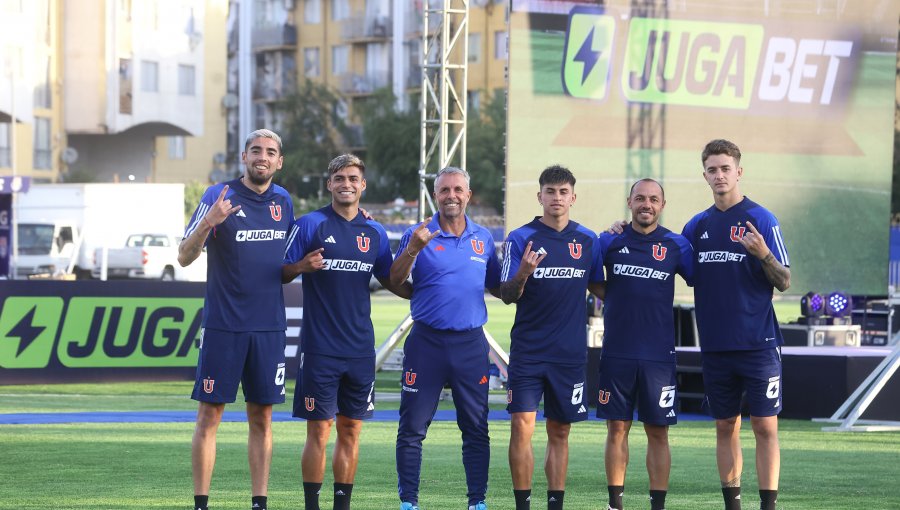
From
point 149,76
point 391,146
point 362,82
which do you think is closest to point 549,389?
point 391,146

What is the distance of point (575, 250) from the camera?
8.41m

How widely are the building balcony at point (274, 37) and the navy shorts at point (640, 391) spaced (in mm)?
68638

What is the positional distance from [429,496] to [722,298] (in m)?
2.55

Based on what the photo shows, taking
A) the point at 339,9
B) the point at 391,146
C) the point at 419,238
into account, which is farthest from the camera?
the point at 339,9

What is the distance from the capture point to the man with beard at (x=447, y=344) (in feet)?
27.4

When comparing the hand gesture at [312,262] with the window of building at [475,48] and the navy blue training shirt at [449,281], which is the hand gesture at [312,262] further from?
the window of building at [475,48]

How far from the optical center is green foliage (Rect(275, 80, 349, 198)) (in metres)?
69.4

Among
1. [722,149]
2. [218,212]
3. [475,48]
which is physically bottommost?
[218,212]

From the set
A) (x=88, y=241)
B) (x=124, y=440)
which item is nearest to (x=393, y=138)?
(x=88, y=241)

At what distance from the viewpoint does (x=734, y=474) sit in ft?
27.9

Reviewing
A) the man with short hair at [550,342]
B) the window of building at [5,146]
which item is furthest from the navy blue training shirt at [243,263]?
the window of building at [5,146]

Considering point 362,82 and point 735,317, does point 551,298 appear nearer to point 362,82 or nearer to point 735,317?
point 735,317

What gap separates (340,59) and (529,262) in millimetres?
68186

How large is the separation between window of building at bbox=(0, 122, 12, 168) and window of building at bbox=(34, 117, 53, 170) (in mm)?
1452
